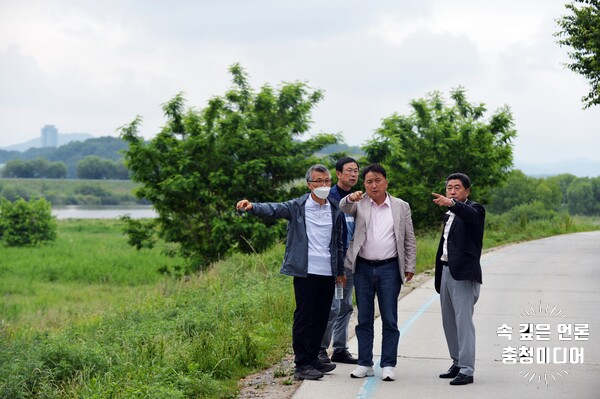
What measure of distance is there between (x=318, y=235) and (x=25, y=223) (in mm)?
48893

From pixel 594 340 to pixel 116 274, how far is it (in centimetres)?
3127

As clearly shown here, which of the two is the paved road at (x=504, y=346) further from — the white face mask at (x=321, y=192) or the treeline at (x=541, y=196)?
the treeline at (x=541, y=196)

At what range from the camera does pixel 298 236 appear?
7617 millimetres

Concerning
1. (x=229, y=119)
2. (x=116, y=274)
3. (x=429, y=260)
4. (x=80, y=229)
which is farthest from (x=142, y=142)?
(x=80, y=229)

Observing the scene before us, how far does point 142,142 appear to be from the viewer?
2914 centimetres

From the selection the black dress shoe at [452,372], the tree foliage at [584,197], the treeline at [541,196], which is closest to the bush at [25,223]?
the treeline at [541,196]

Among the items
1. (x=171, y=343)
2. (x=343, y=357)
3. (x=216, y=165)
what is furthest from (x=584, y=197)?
(x=343, y=357)

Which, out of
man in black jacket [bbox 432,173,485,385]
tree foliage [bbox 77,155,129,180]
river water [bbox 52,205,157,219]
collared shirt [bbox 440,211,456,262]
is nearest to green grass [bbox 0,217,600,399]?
man in black jacket [bbox 432,173,485,385]

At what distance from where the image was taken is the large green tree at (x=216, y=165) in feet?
91.8

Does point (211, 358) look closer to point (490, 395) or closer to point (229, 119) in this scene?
point (490, 395)

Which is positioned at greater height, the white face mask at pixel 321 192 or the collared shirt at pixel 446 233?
the white face mask at pixel 321 192

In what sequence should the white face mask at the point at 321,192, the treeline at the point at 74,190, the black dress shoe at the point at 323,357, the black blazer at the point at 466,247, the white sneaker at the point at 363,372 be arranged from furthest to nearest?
the treeline at the point at 74,190 < the black dress shoe at the point at 323,357 < the white sneaker at the point at 363,372 < the white face mask at the point at 321,192 < the black blazer at the point at 466,247

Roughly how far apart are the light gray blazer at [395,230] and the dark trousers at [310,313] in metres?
0.34

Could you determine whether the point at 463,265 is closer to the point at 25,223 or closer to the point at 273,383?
the point at 273,383
